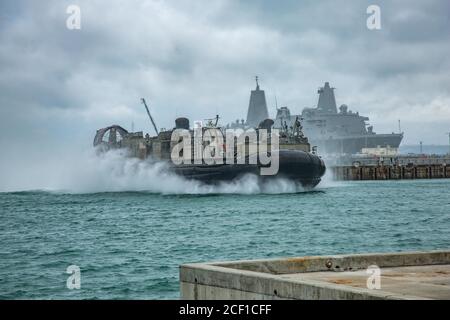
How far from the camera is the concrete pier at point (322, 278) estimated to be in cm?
886

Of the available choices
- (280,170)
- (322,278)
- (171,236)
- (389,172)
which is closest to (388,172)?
(389,172)

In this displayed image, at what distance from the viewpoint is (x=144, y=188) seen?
78625 mm

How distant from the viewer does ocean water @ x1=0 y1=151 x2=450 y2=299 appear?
21.7 meters

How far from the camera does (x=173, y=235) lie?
34031 mm

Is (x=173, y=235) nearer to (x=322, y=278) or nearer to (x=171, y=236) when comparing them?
(x=171, y=236)

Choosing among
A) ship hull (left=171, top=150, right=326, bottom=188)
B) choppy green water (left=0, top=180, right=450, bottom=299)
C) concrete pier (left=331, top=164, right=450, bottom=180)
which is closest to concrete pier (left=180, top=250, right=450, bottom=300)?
choppy green water (left=0, top=180, right=450, bottom=299)

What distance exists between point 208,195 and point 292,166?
700 cm

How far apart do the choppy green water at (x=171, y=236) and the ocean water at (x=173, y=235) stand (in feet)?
0.13

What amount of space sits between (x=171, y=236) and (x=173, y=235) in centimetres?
44

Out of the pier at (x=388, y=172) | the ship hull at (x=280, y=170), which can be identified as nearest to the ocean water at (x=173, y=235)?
the ship hull at (x=280, y=170)

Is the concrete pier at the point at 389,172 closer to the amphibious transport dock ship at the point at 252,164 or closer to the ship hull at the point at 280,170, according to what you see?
the amphibious transport dock ship at the point at 252,164

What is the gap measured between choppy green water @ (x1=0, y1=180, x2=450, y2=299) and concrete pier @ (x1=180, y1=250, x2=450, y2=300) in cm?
723
